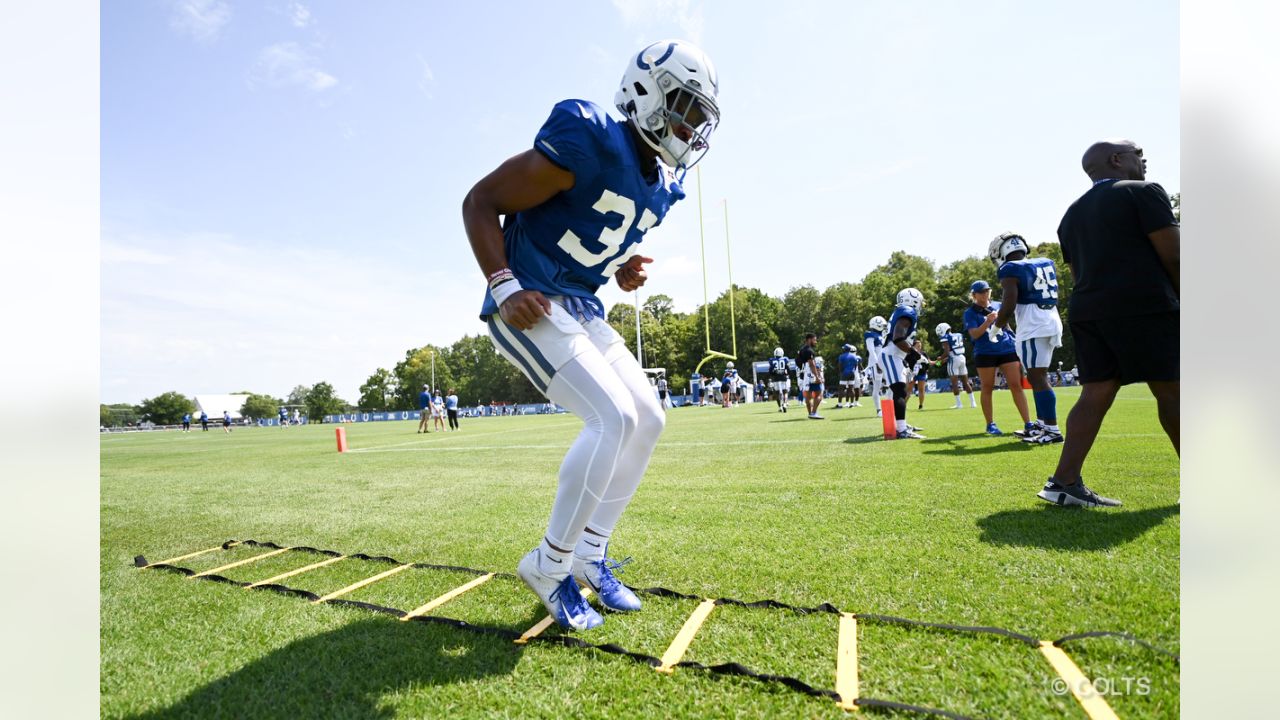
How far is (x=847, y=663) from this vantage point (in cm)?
188

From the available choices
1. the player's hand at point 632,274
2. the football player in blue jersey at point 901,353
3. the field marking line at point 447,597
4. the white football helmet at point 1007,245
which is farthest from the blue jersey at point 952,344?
the field marking line at point 447,597

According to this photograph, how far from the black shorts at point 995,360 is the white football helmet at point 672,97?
6942 mm

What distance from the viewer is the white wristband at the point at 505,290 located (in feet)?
7.70

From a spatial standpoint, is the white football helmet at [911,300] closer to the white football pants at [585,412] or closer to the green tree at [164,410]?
the white football pants at [585,412]

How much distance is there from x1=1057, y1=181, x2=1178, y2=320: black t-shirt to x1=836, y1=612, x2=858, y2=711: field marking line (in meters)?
2.67

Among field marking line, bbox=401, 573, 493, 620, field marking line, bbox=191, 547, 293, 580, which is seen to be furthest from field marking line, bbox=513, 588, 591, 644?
field marking line, bbox=191, 547, 293, 580

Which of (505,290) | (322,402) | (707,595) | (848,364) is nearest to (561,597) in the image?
(707,595)

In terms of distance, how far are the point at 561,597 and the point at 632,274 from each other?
1677 mm

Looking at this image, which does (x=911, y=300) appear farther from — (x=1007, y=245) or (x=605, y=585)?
(x=605, y=585)

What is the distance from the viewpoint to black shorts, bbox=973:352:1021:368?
26.3 ft
